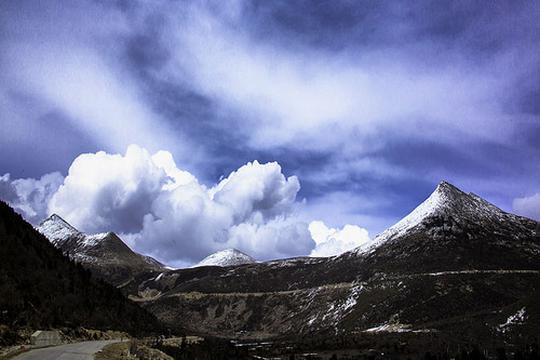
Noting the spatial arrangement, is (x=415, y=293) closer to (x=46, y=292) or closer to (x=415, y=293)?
(x=415, y=293)

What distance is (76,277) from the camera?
224 ft

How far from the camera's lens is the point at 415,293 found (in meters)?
128

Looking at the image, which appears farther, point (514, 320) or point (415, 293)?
point (415, 293)

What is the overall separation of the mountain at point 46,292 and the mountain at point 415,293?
184ft

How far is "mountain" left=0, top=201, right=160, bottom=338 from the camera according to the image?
4150 centimetres

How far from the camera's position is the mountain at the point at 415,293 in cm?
10650

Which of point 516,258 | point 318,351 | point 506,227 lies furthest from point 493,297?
point 506,227

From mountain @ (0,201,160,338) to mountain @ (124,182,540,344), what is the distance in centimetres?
5603

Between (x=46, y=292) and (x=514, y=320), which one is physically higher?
(x=46, y=292)

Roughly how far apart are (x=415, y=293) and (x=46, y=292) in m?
101

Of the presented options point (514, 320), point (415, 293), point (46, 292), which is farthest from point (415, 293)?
point (46, 292)

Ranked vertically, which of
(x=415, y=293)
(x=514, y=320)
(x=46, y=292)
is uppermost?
(x=415, y=293)

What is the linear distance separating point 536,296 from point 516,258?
7631cm

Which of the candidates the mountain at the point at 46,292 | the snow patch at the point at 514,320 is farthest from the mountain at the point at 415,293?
the mountain at the point at 46,292
